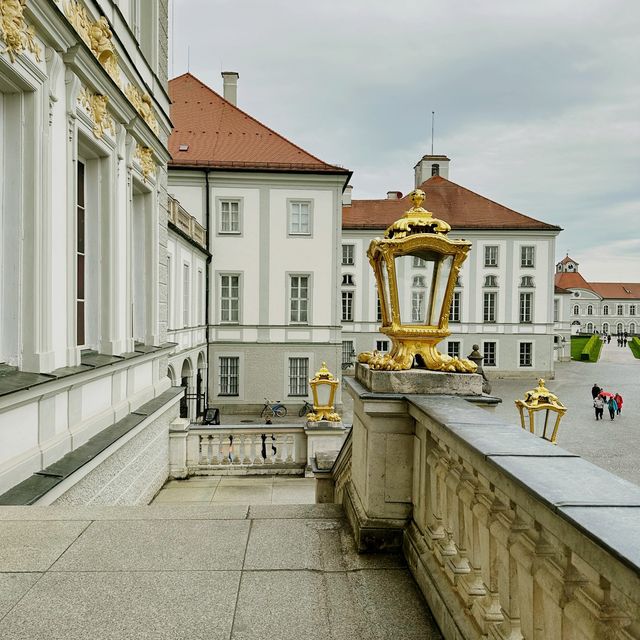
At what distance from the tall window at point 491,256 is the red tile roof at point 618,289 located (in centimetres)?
9341

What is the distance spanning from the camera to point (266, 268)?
24797 millimetres

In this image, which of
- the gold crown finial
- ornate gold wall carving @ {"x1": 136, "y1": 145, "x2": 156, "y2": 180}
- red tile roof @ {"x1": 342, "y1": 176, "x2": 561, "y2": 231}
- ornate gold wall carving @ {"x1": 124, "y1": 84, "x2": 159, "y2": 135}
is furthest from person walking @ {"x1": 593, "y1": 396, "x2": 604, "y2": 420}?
the gold crown finial

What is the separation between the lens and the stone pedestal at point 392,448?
3.30m

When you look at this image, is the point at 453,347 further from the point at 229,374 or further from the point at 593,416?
the point at 229,374

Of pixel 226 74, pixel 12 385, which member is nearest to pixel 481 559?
pixel 12 385

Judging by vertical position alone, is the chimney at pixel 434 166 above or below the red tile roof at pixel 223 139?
above

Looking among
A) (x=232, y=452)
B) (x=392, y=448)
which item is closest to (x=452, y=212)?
(x=232, y=452)

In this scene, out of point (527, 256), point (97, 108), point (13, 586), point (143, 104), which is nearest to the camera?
point (13, 586)

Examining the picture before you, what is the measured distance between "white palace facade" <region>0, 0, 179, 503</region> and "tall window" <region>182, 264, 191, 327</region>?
9.12 m

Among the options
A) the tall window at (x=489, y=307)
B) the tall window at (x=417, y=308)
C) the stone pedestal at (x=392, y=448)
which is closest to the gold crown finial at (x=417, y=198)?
the tall window at (x=417, y=308)

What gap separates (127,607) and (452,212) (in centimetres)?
4087

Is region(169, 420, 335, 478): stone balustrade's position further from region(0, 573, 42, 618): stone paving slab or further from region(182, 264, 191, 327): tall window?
region(182, 264, 191, 327): tall window

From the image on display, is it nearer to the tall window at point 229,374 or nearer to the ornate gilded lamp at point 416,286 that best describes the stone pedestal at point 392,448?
the ornate gilded lamp at point 416,286

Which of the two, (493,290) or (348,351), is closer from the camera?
(348,351)
